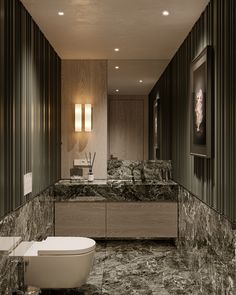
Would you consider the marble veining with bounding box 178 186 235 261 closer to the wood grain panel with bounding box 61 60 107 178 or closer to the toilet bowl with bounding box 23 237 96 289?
the toilet bowl with bounding box 23 237 96 289

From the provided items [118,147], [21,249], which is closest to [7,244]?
[21,249]

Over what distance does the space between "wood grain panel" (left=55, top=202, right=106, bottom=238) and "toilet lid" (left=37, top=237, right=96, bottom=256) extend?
4.47 ft

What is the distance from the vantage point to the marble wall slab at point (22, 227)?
2.81m

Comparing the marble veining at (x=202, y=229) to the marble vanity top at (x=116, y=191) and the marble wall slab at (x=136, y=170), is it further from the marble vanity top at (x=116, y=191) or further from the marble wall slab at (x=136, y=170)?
the marble wall slab at (x=136, y=170)

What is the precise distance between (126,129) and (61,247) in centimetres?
238

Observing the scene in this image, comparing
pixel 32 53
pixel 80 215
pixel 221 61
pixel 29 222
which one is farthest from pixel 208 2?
pixel 80 215

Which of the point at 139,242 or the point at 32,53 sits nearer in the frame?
the point at 32,53

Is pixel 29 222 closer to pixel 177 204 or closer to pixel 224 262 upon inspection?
pixel 224 262

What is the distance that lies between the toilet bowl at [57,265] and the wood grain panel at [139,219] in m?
1.63

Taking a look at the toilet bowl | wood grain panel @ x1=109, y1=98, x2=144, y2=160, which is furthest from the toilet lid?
wood grain panel @ x1=109, y1=98, x2=144, y2=160

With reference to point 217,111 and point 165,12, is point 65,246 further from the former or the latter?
point 165,12

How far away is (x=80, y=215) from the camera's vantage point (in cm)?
519

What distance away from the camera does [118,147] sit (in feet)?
18.1

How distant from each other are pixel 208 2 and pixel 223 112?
0.99m
